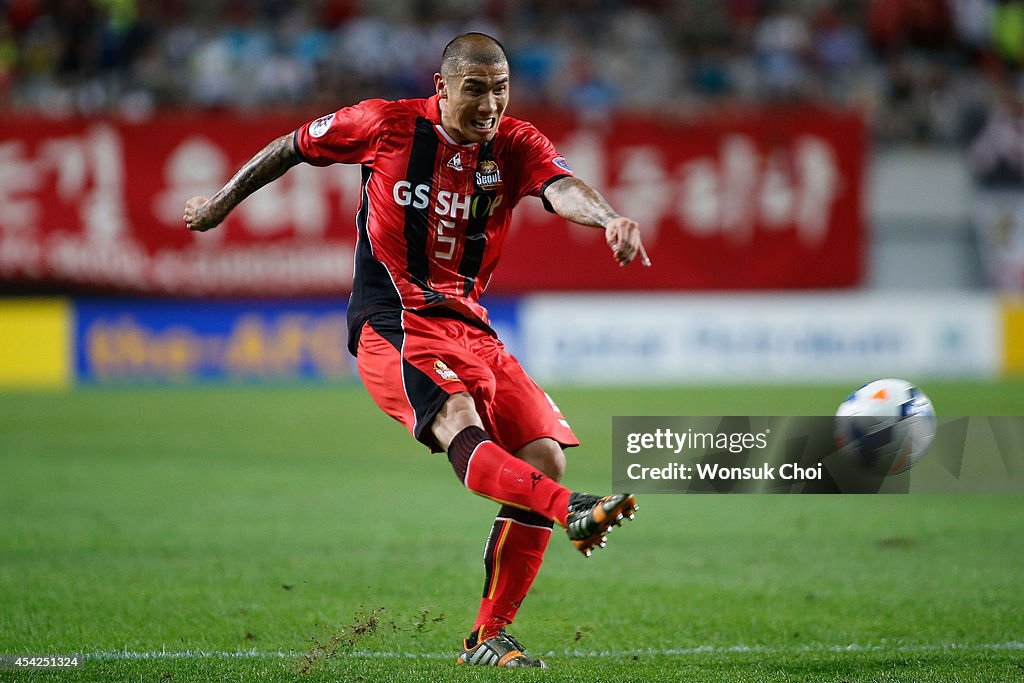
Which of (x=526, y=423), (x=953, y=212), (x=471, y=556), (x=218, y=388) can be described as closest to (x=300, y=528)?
(x=471, y=556)

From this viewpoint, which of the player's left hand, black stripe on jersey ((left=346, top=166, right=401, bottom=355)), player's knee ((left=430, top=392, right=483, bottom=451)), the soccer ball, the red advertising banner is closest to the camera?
the player's left hand

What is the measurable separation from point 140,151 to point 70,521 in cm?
1016

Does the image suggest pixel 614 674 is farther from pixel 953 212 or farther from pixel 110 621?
pixel 953 212

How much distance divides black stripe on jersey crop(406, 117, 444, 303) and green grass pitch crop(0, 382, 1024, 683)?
4.78 feet

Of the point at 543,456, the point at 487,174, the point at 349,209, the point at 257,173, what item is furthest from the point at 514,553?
the point at 349,209

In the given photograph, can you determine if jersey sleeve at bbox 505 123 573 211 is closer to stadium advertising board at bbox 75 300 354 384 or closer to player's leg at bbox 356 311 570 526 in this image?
player's leg at bbox 356 311 570 526

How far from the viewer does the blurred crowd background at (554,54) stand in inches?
720

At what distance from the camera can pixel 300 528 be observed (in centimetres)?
829

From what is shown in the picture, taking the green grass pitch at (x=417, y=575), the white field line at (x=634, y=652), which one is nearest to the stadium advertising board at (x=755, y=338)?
the green grass pitch at (x=417, y=575)

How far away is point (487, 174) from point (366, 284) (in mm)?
641

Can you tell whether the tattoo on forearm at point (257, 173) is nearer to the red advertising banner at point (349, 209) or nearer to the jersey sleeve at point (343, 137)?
the jersey sleeve at point (343, 137)

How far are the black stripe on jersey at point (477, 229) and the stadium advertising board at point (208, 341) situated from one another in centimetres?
1244

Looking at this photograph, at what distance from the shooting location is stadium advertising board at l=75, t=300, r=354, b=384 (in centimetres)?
1736

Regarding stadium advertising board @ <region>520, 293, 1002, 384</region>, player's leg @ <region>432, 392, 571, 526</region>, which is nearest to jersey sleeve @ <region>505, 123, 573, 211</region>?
player's leg @ <region>432, 392, 571, 526</region>
